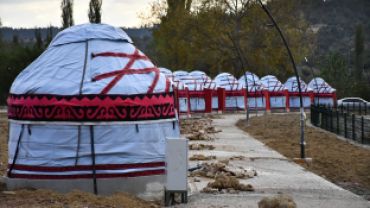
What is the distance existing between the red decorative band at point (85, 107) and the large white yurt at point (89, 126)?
0.06 feet

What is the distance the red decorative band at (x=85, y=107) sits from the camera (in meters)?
9.38

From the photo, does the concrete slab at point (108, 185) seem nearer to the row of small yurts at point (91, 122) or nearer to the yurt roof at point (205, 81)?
the row of small yurts at point (91, 122)

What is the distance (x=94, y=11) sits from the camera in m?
36.5

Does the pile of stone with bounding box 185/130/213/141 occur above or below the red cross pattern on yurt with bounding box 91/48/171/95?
below

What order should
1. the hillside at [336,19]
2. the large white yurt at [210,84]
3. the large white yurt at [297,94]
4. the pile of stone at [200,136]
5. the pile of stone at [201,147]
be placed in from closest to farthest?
the pile of stone at [201,147] → the pile of stone at [200,136] → the large white yurt at [210,84] → the large white yurt at [297,94] → the hillside at [336,19]

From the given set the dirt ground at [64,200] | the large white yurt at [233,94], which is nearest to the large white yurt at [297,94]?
the large white yurt at [233,94]

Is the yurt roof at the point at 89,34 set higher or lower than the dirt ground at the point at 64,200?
higher

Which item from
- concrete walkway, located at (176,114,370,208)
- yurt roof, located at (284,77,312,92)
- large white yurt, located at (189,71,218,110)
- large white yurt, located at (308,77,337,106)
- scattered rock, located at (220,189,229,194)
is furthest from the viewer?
large white yurt, located at (308,77,337,106)

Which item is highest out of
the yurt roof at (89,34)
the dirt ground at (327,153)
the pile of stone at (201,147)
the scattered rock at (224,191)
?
the yurt roof at (89,34)

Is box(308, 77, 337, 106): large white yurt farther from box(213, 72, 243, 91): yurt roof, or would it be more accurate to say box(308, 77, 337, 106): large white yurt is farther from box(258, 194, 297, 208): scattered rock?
box(258, 194, 297, 208): scattered rock

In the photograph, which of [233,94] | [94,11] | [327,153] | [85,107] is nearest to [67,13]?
[94,11]

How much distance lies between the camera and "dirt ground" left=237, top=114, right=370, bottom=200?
12.2m

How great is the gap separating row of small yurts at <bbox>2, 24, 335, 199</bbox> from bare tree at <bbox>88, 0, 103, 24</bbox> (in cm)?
2650

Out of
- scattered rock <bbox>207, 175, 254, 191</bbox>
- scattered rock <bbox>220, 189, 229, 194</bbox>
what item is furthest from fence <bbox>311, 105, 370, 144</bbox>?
scattered rock <bbox>220, 189, 229, 194</bbox>
